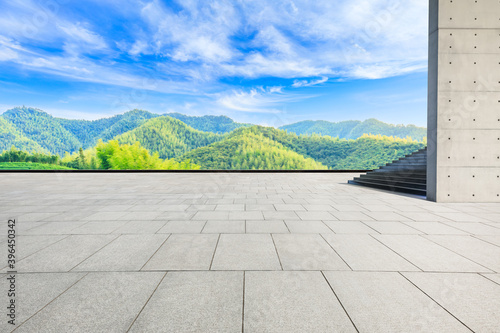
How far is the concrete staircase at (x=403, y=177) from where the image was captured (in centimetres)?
996

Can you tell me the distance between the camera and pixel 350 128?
13688 cm

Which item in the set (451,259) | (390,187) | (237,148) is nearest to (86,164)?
(237,148)

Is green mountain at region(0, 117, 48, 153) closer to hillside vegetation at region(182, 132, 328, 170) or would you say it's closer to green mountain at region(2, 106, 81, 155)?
green mountain at region(2, 106, 81, 155)

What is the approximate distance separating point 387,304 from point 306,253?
1.38 m

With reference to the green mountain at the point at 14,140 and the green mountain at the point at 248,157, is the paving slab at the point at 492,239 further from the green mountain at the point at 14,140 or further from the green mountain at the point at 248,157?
the green mountain at the point at 14,140

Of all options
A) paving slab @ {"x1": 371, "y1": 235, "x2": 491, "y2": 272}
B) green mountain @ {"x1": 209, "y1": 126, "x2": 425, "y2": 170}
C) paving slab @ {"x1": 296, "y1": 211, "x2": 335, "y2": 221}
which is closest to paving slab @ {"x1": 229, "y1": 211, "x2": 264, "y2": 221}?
paving slab @ {"x1": 296, "y1": 211, "x2": 335, "y2": 221}

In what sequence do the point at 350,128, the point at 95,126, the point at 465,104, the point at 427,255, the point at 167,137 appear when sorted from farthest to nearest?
the point at 350,128, the point at 167,137, the point at 95,126, the point at 465,104, the point at 427,255

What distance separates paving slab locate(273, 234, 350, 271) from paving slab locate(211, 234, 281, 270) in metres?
0.15

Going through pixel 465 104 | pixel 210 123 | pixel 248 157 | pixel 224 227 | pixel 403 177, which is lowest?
pixel 224 227

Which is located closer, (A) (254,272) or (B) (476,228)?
(A) (254,272)

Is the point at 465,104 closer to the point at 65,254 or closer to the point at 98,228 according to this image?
the point at 98,228

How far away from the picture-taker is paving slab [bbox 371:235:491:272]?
10.7ft

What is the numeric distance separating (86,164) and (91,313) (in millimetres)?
59232

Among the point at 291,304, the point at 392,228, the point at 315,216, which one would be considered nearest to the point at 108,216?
the point at 315,216
